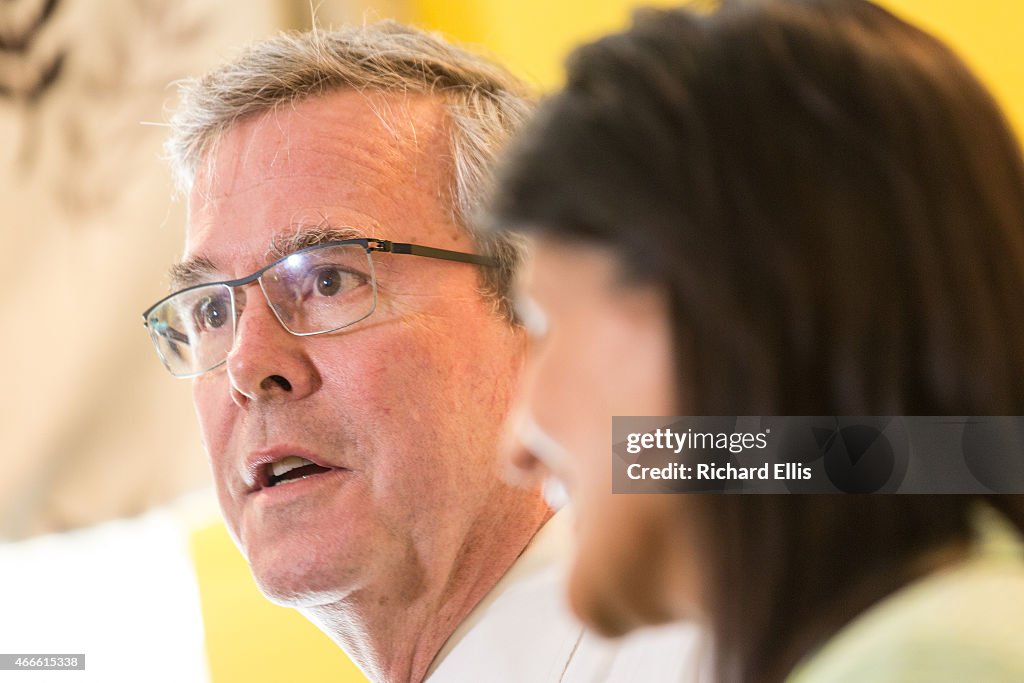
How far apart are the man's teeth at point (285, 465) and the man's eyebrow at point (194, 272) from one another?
218 millimetres

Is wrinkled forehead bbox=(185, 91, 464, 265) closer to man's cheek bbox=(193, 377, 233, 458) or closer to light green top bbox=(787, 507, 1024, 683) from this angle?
man's cheek bbox=(193, 377, 233, 458)

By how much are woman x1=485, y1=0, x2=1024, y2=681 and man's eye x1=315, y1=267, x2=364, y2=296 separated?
61 cm

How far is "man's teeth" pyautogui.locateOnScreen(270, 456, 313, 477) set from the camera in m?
1.09

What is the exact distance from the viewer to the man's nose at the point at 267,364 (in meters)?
1.07

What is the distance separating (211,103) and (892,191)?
940mm

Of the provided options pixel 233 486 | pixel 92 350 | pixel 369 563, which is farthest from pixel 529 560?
Result: pixel 92 350

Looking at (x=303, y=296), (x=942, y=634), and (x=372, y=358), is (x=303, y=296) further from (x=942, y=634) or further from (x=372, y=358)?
(x=942, y=634)

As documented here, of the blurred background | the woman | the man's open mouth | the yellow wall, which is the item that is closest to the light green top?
the woman

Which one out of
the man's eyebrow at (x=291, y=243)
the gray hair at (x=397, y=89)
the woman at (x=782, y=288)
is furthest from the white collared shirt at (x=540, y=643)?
the woman at (x=782, y=288)

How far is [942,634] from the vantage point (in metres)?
0.44

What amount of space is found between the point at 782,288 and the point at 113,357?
168cm

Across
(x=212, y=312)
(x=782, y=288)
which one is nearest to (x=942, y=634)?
(x=782, y=288)

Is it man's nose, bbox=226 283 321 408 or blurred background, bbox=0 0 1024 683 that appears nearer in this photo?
man's nose, bbox=226 283 321 408

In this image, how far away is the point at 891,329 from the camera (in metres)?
0.50
